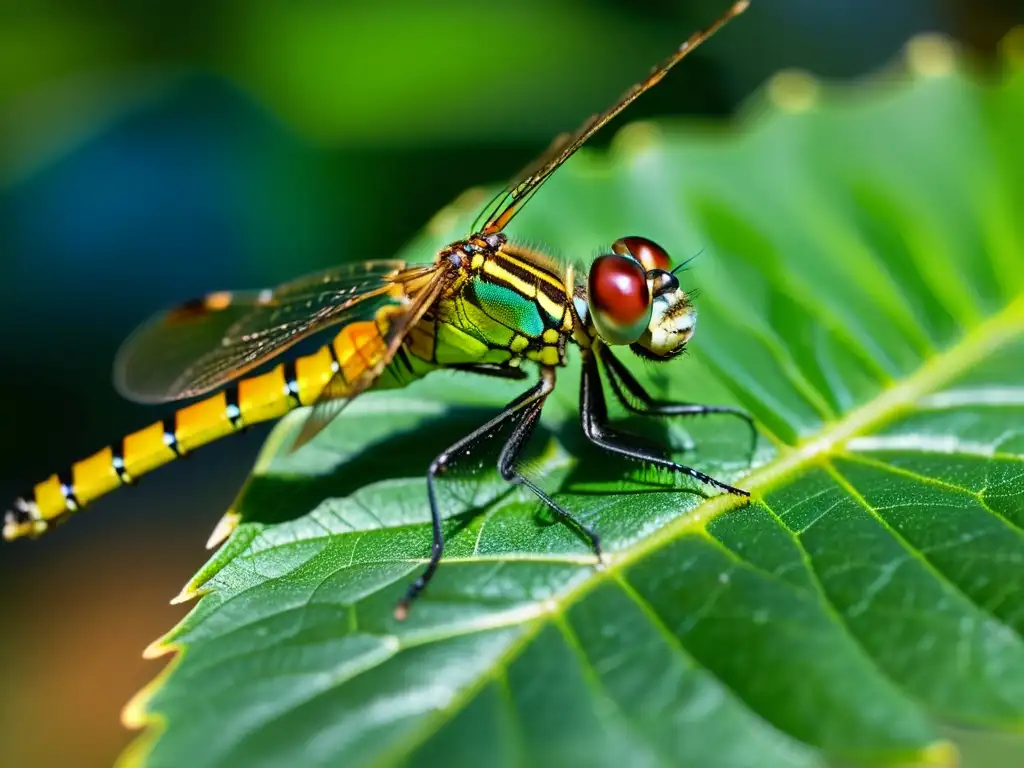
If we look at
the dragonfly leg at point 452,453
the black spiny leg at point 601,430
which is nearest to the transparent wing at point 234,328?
the dragonfly leg at point 452,453

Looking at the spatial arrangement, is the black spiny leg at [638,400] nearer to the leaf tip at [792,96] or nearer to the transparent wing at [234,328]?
the transparent wing at [234,328]

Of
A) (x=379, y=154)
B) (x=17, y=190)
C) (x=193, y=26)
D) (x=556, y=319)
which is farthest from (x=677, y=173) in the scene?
(x=17, y=190)

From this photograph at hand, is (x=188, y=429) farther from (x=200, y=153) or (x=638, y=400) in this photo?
(x=200, y=153)

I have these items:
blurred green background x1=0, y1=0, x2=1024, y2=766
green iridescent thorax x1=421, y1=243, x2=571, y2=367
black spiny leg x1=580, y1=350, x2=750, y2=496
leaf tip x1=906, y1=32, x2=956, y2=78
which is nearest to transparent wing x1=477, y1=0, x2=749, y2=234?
green iridescent thorax x1=421, y1=243, x2=571, y2=367

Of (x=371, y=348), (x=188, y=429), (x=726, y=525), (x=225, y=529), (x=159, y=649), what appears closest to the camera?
(x=159, y=649)

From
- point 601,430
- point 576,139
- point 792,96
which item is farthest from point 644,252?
point 792,96

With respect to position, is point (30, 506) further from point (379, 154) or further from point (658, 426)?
point (379, 154)
